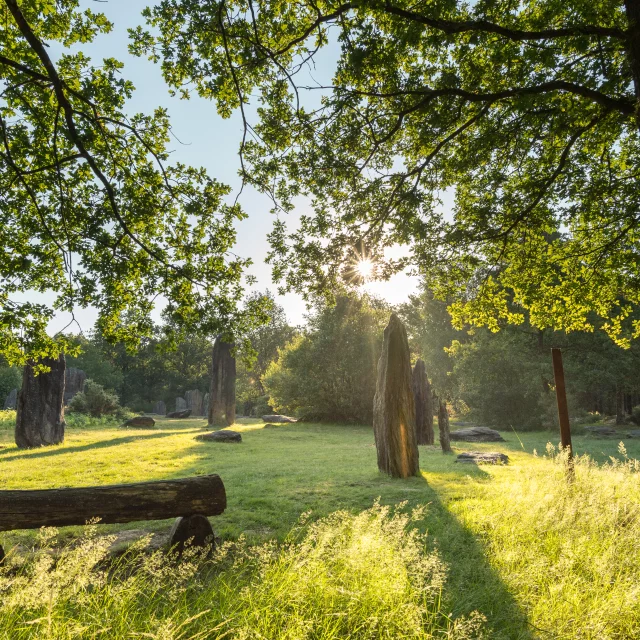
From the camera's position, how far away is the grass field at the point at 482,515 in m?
3.92

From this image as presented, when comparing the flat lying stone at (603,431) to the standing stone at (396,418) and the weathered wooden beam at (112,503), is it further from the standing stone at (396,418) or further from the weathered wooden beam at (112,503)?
the weathered wooden beam at (112,503)

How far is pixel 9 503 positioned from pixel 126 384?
2040 inches

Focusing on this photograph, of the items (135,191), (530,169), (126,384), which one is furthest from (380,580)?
(126,384)

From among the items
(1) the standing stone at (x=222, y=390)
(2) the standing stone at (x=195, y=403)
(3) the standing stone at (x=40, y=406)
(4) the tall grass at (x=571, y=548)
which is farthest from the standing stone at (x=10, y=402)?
(4) the tall grass at (x=571, y=548)

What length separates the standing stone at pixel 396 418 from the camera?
10.6 m

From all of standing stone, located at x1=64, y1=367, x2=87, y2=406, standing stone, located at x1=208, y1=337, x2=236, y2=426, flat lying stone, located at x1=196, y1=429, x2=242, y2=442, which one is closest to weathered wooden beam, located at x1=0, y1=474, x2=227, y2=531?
flat lying stone, located at x1=196, y1=429, x2=242, y2=442

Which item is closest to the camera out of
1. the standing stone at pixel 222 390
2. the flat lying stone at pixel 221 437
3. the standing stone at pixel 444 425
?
the standing stone at pixel 444 425

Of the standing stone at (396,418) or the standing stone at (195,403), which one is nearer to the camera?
the standing stone at (396,418)

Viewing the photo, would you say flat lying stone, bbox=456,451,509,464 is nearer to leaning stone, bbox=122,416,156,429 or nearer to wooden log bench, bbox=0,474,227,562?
wooden log bench, bbox=0,474,227,562

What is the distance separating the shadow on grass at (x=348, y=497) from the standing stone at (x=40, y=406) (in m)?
5.49

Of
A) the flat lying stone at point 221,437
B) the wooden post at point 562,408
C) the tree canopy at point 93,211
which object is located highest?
the tree canopy at point 93,211

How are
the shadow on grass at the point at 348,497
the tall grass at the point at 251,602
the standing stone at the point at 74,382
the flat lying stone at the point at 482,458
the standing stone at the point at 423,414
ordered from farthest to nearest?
the standing stone at the point at 74,382
the standing stone at the point at 423,414
the flat lying stone at the point at 482,458
the shadow on grass at the point at 348,497
the tall grass at the point at 251,602

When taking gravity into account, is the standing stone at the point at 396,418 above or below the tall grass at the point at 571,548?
above

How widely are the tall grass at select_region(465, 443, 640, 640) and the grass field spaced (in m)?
0.02
